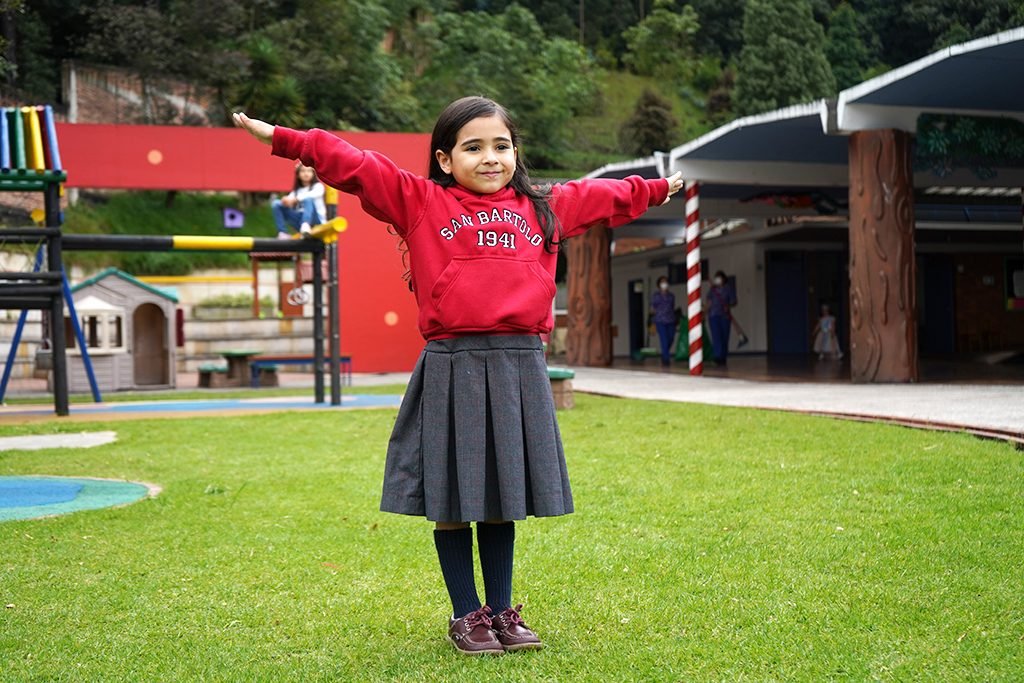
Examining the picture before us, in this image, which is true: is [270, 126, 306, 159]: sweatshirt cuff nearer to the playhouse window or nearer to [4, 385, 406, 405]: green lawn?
[4, 385, 406, 405]: green lawn

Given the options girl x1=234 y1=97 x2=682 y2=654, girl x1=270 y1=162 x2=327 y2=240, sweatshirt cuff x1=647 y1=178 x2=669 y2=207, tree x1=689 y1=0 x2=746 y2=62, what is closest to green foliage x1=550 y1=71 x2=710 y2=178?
tree x1=689 y1=0 x2=746 y2=62

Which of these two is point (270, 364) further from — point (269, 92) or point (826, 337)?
point (269, 92)

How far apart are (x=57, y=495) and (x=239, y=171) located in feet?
50.7

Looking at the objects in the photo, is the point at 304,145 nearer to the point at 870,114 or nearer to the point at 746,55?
the point at 870,114

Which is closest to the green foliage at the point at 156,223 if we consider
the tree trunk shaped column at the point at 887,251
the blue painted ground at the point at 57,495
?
the tree trunk shaped column at the point at 887,251

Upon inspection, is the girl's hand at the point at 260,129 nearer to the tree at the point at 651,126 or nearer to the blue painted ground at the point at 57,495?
the blue painted ground at the point at 57,495

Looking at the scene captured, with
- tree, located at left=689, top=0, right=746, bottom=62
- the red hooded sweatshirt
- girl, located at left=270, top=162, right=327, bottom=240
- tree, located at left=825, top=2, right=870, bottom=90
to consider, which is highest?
tree, located at left=689, top=0, right=746, bottom=62

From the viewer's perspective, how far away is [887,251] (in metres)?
15.0

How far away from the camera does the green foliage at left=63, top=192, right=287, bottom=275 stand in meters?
33.0

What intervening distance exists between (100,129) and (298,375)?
6699 mm

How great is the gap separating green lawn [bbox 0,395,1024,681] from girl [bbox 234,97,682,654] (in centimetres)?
34

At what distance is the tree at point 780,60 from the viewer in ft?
167

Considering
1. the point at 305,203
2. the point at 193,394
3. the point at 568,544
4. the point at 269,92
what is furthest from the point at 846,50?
the point at 568,544

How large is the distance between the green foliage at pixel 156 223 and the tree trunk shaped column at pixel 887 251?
2214cm
